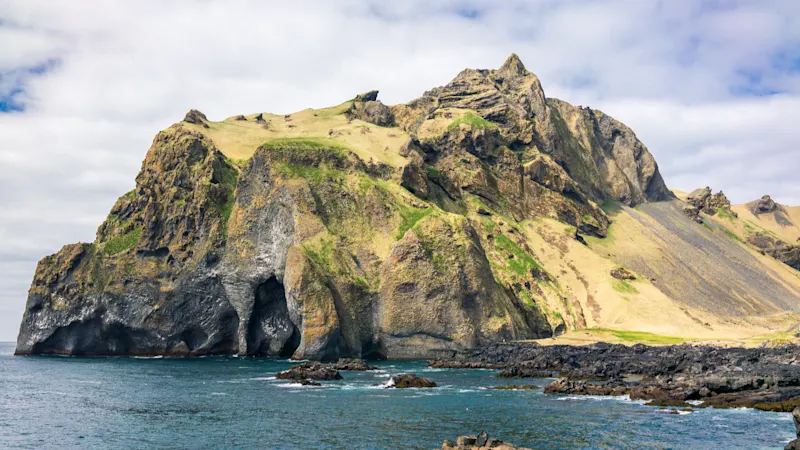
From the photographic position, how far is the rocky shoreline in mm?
64375

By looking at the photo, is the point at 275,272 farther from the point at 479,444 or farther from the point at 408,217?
the point at 479,444

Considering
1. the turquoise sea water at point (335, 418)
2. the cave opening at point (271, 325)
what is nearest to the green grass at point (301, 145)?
the cave opening at point (271, 325)

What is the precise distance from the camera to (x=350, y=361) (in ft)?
355

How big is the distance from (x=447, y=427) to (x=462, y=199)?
457 feet

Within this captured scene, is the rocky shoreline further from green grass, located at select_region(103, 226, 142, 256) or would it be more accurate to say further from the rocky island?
green grass, located at select_region(103, 226, 142, 256)

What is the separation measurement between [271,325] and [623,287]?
93.2 m

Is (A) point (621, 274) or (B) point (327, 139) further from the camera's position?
(A) point (621, 274)

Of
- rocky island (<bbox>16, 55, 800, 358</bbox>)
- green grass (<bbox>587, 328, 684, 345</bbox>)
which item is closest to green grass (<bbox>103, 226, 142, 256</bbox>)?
rocky island (<bbox>16, 55, 800, 358</bbox>)

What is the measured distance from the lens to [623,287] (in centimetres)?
17125

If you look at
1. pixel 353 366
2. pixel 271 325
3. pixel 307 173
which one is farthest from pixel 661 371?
pixel 307 173

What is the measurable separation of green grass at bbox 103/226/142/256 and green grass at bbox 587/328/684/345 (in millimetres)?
107140

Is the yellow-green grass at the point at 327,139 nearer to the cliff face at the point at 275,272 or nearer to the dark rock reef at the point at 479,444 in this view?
the cliff face at the point at 275,272

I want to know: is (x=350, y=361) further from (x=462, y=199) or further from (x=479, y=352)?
(x=462, y=199)

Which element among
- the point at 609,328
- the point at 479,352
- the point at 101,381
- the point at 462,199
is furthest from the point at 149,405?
the point at 462,199
